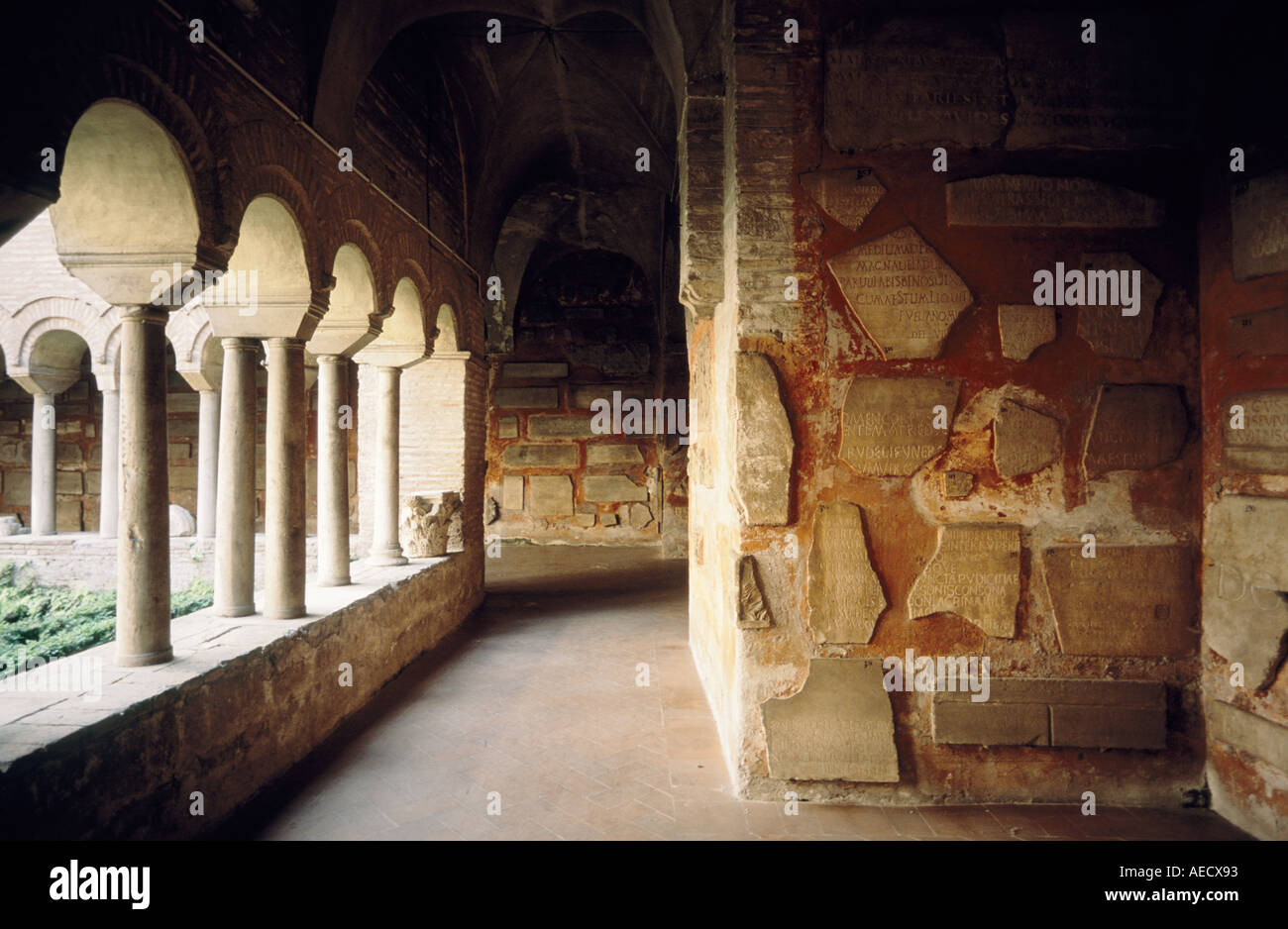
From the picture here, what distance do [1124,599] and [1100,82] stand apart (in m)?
2.65

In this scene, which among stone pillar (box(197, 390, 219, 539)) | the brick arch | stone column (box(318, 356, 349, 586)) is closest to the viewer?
the brick arch

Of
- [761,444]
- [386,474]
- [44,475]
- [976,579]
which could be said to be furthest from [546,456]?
[976,579]

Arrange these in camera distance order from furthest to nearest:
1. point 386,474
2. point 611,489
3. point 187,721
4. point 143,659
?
point 611,489, point 386,474, point 143,659, point 187,721

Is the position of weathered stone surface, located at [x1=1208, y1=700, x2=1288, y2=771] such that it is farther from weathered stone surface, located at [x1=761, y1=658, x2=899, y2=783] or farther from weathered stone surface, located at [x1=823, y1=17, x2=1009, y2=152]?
weathered stone surface, located at [x1=823, y1=17, x2=1009, y2=152]

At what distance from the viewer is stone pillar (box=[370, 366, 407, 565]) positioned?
6.66 metres

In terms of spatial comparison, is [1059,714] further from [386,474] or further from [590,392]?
[590,392]

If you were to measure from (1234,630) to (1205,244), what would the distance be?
6.26ft

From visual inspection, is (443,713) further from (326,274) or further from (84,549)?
(84,549)

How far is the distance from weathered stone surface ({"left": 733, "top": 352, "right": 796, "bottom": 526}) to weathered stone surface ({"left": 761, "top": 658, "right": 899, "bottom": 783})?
2.76 feet

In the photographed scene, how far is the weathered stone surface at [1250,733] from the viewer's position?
3.16 meters

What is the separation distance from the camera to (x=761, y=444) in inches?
143

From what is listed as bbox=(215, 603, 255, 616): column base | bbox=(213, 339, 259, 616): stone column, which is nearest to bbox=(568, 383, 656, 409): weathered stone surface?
bbox=(213, 339, 259, 616): stone column

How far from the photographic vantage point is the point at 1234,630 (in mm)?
3373

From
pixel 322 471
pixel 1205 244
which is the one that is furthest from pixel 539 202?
pixel 1205 244
